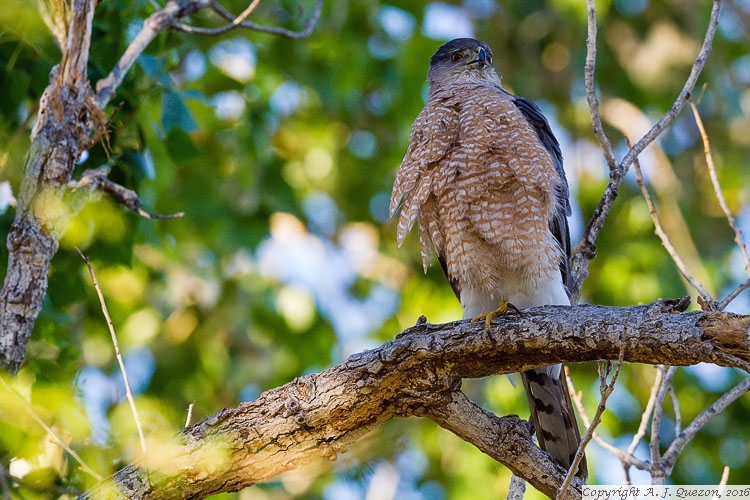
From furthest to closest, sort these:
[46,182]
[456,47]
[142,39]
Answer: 1. [456,47]
2. [142,39]
3. [46,182]

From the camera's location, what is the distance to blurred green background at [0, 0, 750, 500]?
4312 mm

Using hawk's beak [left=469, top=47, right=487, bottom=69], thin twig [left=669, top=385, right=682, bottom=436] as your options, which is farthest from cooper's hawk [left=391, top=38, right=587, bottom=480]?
hawk's beak [left=469, top=47, right=487, bottom=69]

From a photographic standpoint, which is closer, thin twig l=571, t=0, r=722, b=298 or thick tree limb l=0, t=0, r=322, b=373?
thick tree limb l=0, t=0, r=322, b=373

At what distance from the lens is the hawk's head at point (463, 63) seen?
5343mm

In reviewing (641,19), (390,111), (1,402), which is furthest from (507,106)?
(641,19)

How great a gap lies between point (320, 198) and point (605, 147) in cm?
682

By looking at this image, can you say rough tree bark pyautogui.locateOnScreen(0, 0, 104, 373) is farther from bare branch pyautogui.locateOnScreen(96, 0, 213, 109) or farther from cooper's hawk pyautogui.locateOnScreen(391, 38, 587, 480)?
cooper's hawk pyautogui.locateOnScreen(391, 38, 587, 480)

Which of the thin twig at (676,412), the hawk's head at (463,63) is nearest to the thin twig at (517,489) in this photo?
the thin twig at (676,412)

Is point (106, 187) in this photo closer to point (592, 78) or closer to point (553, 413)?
point (592, 78)

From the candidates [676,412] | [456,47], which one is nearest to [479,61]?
[456,47]

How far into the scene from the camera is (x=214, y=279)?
7988 mm

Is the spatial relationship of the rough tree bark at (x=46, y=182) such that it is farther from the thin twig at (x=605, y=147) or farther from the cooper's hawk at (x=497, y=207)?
the thin twig at (x=605, y=147)

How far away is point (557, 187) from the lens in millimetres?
4555

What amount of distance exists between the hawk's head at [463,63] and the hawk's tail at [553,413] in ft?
6.58
